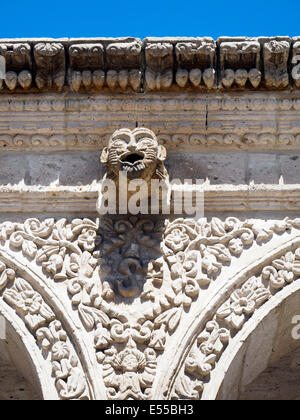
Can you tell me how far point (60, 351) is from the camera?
14.8 ft

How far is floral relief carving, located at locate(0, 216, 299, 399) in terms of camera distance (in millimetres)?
4461

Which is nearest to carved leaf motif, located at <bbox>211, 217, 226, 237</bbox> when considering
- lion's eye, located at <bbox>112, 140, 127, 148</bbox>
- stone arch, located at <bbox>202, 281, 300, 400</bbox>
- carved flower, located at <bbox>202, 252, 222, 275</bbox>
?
carved flower, located at <bbox>202, 252, 222, 275</bbox>

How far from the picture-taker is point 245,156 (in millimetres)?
5121

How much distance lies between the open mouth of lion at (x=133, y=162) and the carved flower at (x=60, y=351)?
892 millimetres

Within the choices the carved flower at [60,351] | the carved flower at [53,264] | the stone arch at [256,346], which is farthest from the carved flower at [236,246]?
the carved flower at [60,351]

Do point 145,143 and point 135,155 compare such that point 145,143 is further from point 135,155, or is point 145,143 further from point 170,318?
point 170,318

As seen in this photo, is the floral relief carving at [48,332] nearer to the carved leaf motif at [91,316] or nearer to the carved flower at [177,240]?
the carved leaf motif at [91,316]

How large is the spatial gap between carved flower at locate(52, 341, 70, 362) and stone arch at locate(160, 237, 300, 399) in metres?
0.48

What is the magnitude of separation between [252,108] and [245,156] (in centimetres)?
25

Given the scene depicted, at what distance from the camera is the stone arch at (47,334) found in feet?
14.5

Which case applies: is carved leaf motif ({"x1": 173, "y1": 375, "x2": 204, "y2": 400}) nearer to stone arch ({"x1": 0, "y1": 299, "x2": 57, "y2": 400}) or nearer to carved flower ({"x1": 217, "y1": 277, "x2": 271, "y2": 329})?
carved flower ({"x1": 217, "y1": 277, "x2": 271, "y2": 329})

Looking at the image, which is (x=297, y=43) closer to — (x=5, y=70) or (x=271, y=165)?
(x=271, y=165)

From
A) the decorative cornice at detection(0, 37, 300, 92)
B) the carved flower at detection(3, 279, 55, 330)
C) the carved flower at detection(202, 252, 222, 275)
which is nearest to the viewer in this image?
the carved flower at detection(3, 279, 55, 330)
